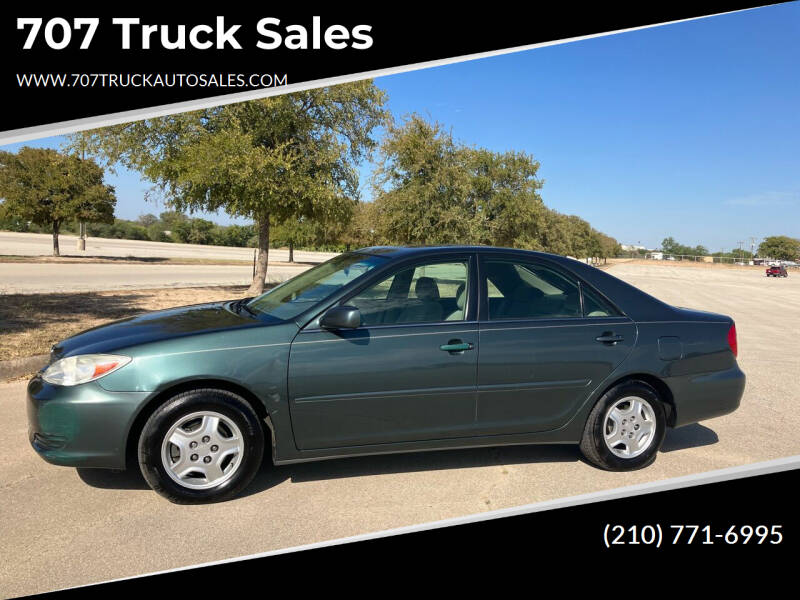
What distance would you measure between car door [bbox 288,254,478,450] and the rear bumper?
1689mm

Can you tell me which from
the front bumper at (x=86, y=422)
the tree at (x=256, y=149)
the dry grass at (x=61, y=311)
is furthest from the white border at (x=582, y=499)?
the tree at (x=256, y=149)

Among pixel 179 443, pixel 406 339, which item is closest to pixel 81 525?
pixel 179 443

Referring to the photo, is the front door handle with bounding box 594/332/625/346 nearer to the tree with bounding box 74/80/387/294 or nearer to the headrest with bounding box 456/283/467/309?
the headrest with bounding box 456/283/467/309

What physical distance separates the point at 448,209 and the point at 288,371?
20.2 m

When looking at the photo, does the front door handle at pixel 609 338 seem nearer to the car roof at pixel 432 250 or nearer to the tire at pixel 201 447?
the car roof at pixel 432 250

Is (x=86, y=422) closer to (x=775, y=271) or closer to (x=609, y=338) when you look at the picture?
(x=609, y=338)

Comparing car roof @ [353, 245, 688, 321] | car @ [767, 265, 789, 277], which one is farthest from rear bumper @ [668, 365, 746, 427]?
car @ [767, 265, 789, 277]

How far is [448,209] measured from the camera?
23.2 m

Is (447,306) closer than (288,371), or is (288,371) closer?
(288,371)

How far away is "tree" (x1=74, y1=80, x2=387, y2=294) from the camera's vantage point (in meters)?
13.6

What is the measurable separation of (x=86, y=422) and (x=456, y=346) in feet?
7.51

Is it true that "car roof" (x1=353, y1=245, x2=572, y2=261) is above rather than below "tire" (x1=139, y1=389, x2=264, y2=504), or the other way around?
above

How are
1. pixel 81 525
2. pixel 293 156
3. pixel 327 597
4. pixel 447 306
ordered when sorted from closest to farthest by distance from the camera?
pixel 327 597 < pixel 81 525 < pixel 447 306 < pixel 293 156

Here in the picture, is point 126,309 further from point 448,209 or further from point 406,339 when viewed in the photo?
point 448,209
